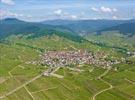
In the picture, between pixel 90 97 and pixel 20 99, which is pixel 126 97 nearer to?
pixel 90 97

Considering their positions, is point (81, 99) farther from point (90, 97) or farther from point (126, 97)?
point (126, 97)

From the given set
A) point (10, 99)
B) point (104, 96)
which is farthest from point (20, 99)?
point (104, 96)

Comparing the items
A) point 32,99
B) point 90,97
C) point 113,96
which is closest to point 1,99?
point 32,99

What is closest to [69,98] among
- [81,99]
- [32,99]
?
[81,99]

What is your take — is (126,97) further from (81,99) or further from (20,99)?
(20,99)

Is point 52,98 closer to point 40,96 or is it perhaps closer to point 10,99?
point 40,96
